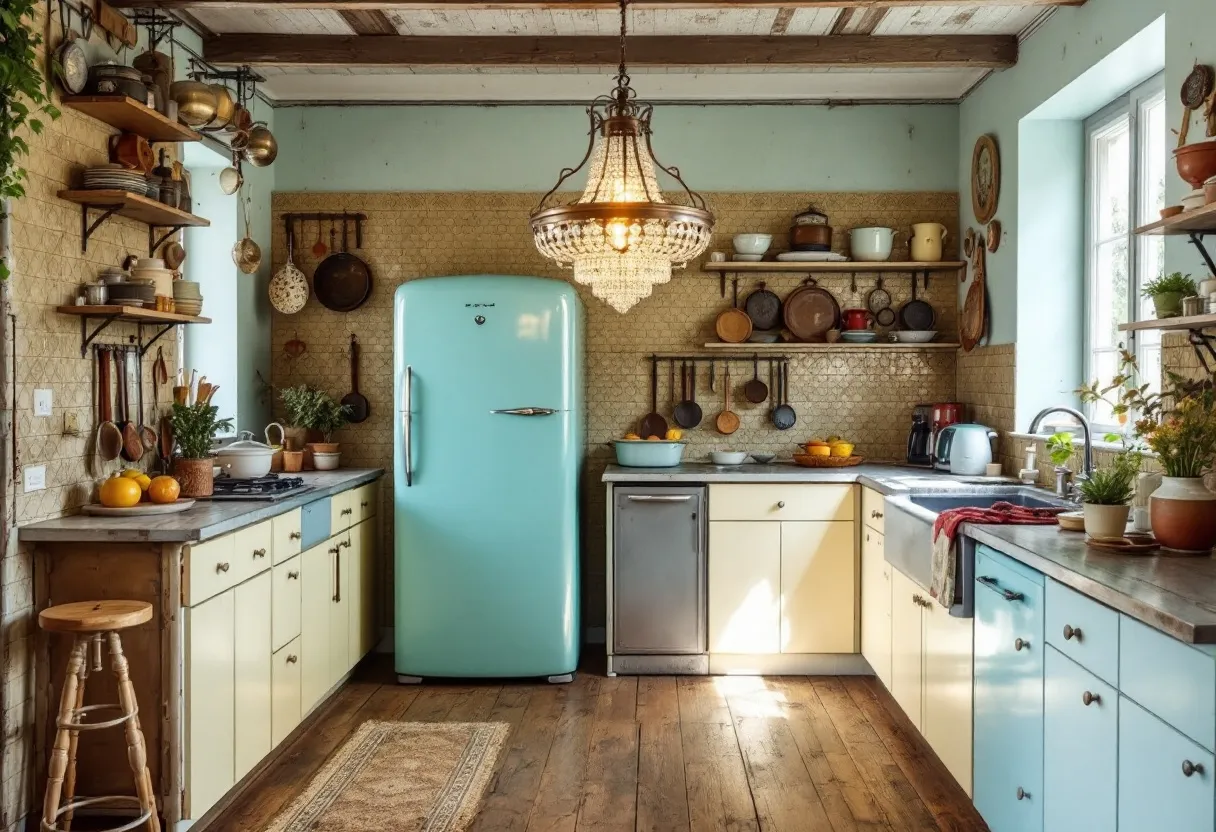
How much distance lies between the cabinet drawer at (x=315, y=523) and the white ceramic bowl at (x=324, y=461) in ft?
2.33

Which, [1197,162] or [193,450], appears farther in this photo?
[193,450]

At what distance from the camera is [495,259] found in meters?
5.04

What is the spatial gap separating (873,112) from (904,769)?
3.22 metres

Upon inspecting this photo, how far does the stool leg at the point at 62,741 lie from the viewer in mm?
2545

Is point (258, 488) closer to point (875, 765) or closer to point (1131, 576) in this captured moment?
point (875, 765)

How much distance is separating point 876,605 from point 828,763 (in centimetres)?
87

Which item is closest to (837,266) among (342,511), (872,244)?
(872,244)

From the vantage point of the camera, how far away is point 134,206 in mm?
3148

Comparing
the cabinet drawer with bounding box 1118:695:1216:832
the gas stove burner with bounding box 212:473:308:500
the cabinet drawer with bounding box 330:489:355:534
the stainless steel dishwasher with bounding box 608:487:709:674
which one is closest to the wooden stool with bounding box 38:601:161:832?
the gas stove burner with bounding box 212:473:308:500

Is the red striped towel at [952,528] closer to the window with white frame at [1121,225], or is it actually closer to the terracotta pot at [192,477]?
the window with white frame at [1121,225]

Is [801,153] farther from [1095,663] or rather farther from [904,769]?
[1095,663]

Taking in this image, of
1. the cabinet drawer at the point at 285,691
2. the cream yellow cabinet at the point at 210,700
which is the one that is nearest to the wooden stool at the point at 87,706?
the cream yellow cabinet at the point at 210,700

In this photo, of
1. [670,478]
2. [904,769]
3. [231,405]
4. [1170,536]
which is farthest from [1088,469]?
[231,405]

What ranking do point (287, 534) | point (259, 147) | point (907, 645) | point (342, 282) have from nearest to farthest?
1. point (287, 534)
2. point (907, 645)
3. point (259, 147)
4. point (342, 282)
